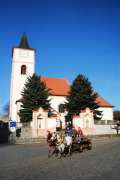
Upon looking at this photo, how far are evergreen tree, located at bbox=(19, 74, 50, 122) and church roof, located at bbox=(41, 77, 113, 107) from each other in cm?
1031

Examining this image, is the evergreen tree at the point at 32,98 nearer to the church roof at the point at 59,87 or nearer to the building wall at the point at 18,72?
the building wall at the point at 18,72

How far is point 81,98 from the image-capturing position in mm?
49406

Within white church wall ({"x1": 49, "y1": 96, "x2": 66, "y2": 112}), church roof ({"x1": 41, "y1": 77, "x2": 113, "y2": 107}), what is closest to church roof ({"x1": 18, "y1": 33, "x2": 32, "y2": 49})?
church roof ({"x1": 41, "y1": 77, "x2": 113, "y2": 107})

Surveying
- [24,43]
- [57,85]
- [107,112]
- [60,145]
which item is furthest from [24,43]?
[60,145]

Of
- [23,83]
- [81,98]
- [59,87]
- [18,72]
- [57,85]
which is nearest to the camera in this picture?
[81,98]

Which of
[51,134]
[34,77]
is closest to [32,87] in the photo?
[34,77]

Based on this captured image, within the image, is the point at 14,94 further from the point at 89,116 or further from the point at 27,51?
the point at 89,116

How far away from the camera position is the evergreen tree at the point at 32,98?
47250mm

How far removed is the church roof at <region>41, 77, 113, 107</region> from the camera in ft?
201

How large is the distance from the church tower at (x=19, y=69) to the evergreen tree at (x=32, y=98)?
8203 millimetres

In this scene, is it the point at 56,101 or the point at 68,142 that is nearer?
the point at 68,142

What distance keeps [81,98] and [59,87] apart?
49.9ft

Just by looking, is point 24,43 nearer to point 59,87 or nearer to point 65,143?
point 59,87

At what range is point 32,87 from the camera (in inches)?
1975
